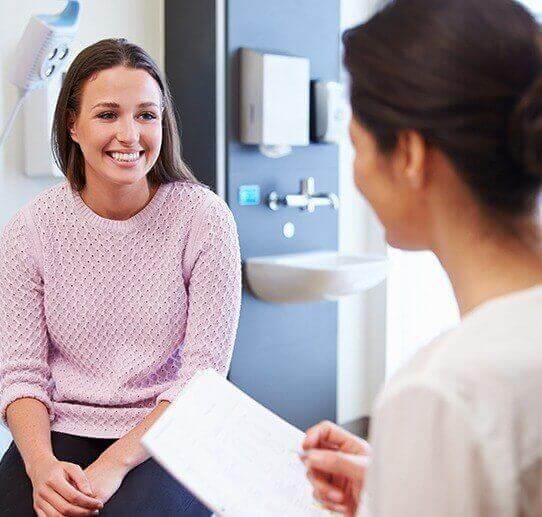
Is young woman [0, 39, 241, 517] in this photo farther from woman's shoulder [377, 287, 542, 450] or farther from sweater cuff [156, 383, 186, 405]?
woman's shoulder [377, 287, 542, 450]

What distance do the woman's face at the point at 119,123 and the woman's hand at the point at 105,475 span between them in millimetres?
518

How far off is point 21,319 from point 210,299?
1.21 ft

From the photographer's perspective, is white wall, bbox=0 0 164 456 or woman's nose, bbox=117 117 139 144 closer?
woman's nose, bbox=117 117 139 144

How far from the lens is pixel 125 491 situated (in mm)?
Result: 1468

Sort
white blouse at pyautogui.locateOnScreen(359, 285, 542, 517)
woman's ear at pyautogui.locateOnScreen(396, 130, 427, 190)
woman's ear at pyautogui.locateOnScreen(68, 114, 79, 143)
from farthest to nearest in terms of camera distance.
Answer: woman's ear at pyautogui.locateOnScreen(68, 114, 79, 143) < woman's ear at pyautogui.locateOnScreen(396, 130, 427, 190) < white blouse at pyautogui.locateOnScreen(359, 285, 542, 517)

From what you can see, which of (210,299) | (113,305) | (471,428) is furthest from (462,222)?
(113,305)

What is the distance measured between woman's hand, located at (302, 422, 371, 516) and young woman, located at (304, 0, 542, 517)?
0.23 metres

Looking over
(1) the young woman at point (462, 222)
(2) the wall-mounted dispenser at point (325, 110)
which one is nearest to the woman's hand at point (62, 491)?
(1) the young woman at point (462, 222)

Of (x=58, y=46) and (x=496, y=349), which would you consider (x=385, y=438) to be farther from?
(x=58, y=46)

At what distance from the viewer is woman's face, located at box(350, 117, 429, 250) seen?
2.55 ft

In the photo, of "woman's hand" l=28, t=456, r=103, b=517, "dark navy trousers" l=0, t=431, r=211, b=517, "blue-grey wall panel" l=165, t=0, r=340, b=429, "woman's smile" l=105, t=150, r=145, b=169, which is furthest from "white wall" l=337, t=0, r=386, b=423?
"woman's hand" l=28, t=456, r=103, b=517

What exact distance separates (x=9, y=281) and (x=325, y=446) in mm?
835

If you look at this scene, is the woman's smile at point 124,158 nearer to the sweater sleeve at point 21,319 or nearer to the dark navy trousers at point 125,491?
the sweater sleeve at point 21,319

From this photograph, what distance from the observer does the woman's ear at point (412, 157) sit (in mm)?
748
